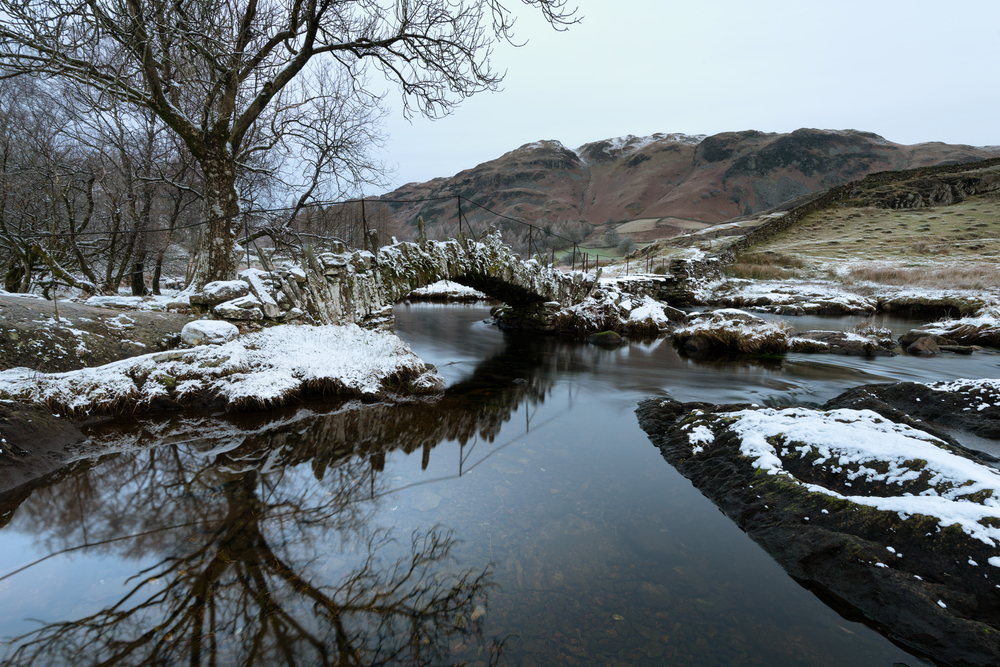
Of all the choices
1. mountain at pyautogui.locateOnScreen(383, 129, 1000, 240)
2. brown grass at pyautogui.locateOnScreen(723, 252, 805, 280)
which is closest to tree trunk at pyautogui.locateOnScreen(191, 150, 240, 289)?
brown grass at pyautogui.locateOnScreen(723, 252, 805, 280)

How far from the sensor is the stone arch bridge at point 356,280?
25.8 feet

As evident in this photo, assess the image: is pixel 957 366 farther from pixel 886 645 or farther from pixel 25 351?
pixel 25 351

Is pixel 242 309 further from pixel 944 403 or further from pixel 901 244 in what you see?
pixel 901 244

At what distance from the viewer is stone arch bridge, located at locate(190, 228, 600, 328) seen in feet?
25.8

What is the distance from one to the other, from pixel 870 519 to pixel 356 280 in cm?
888

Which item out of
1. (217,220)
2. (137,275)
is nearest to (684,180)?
(137,275)

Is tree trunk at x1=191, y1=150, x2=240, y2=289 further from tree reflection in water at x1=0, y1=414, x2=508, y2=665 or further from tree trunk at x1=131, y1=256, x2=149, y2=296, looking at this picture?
tree trunk at x1=131, y1=256, x2=149, y2=296

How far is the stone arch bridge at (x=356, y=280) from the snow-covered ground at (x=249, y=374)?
55cm

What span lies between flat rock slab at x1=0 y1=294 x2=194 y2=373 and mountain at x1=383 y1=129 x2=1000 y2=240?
81.4 meters

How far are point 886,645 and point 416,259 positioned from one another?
9762 mm

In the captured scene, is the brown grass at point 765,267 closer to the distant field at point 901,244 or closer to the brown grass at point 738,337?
the distant field at point 901,244

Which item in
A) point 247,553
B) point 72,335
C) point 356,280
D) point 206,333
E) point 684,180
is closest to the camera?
point 247,553

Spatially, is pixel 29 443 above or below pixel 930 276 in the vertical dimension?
below

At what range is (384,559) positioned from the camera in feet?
11.7
